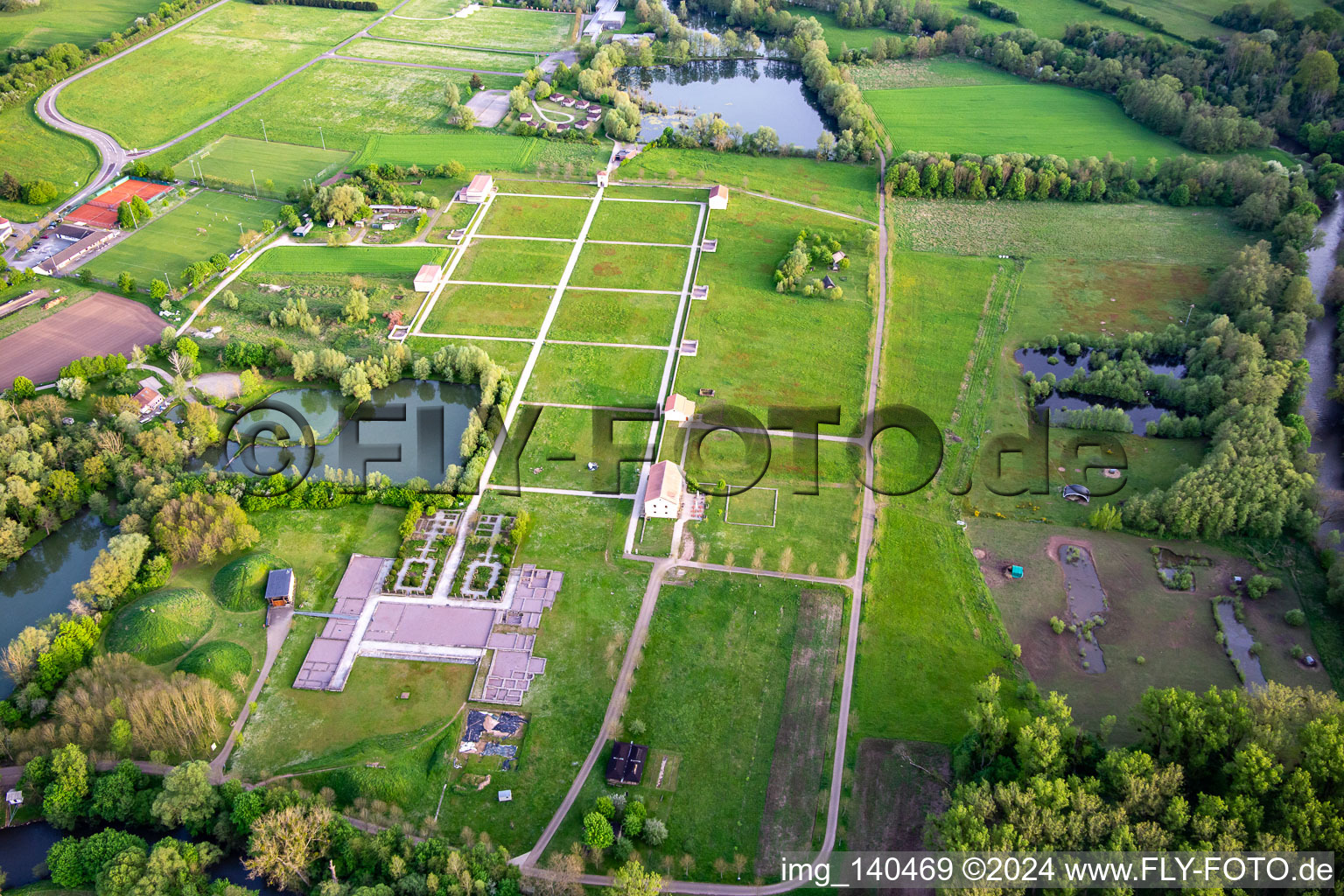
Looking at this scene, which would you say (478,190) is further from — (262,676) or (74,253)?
(262,676)

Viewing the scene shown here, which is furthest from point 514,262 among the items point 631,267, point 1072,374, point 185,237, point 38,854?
point 38,854

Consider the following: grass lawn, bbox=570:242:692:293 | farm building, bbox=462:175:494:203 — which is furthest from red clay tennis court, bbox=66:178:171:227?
grass lawn, bbox=570:242:692:293

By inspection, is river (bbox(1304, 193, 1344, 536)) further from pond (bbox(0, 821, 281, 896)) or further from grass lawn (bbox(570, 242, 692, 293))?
pond (bbox(0, 821, 281, 896))

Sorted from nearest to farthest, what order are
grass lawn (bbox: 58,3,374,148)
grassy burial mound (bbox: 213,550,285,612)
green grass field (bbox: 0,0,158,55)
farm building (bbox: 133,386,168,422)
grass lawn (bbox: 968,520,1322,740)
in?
grass lawn (bbox: 968,520,1322,740) → grassy burial mound (bbox: 213,550,285,612) → farm building (bbox: 133,386,168,422) → grass lawn (bbox: 58,3,374,148) → green grass field (bbox: 0,0,158,55)

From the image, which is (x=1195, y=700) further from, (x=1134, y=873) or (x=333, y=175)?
(x=333, y=175)

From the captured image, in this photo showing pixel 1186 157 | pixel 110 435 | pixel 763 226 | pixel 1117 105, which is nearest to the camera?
pixel 110 435

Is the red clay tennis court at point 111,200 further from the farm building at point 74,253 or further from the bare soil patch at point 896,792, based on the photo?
the bare soil patch at point 896,792

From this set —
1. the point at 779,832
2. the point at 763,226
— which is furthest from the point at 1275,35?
the point at 779,832
